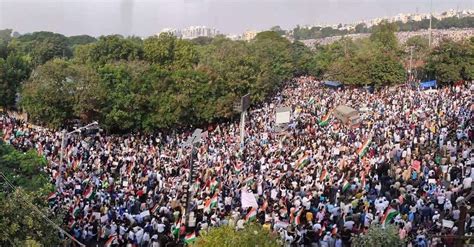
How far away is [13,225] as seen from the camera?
1109 centimetres

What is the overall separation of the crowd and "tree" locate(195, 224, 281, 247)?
196cm

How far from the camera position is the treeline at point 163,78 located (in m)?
30.4

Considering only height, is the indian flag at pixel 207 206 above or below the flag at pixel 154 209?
above

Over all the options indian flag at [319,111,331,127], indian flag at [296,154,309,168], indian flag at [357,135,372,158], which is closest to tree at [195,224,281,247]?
indian flag at [296,154,309,168]

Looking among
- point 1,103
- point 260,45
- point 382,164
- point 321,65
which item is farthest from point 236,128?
point 321,65

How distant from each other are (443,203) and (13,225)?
38.4 feet

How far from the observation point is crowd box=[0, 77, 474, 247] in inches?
574

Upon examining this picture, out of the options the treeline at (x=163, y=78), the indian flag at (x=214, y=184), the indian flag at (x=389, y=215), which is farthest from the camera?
the treeline at (x=163, y=78)

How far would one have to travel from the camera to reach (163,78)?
112 feet

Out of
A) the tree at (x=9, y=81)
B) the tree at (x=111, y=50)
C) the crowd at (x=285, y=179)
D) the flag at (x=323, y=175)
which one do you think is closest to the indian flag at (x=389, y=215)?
the crowd at (x=285, y=179)

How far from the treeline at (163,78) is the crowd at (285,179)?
2762 mm

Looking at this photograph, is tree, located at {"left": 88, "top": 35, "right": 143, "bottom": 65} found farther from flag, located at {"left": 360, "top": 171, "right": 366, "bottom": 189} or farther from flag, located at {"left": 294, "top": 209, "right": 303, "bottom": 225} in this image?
flag, located at {"left": 294, "top": 209, "right": 303, "bottom": 225}

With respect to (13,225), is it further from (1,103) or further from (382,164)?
(1,103)

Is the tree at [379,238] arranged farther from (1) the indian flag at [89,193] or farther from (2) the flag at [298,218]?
(1) the indian flag at [89,193]
